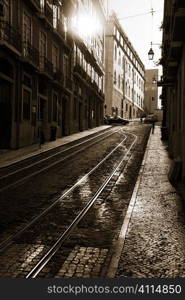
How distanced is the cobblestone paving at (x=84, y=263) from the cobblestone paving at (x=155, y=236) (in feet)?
1.01

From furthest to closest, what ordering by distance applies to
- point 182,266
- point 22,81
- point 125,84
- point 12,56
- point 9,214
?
point 125,84 → point 22,81 → point 12,56 → point 9,214 → point 182,266

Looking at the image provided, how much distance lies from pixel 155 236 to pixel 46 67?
67.4 feet

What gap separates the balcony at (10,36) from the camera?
60.2 ft

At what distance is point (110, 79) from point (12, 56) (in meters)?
37.9

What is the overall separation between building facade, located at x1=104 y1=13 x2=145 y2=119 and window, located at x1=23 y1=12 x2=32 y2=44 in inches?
1317

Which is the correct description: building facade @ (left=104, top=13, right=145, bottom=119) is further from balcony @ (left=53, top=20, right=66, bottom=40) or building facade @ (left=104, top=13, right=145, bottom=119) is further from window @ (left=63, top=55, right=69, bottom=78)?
balcony @ (left=53, top=20, right=66, bottom=40)

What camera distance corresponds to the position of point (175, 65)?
15211mm

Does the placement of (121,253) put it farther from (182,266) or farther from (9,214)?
(9,214)

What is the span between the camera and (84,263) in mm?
5375

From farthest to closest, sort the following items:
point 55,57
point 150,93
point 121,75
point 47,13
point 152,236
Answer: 1. point 150,93
2. point 121,75
3. point 55,57
4. point 47,13
5. point 152,236

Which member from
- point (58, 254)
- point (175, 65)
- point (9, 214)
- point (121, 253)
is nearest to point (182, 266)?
point (121, 253)

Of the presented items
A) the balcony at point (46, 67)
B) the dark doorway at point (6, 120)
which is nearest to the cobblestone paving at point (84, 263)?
the dark doorway at point (6, 120)

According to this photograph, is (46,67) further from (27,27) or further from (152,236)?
(152,236)

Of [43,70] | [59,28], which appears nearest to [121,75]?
[59,28]
